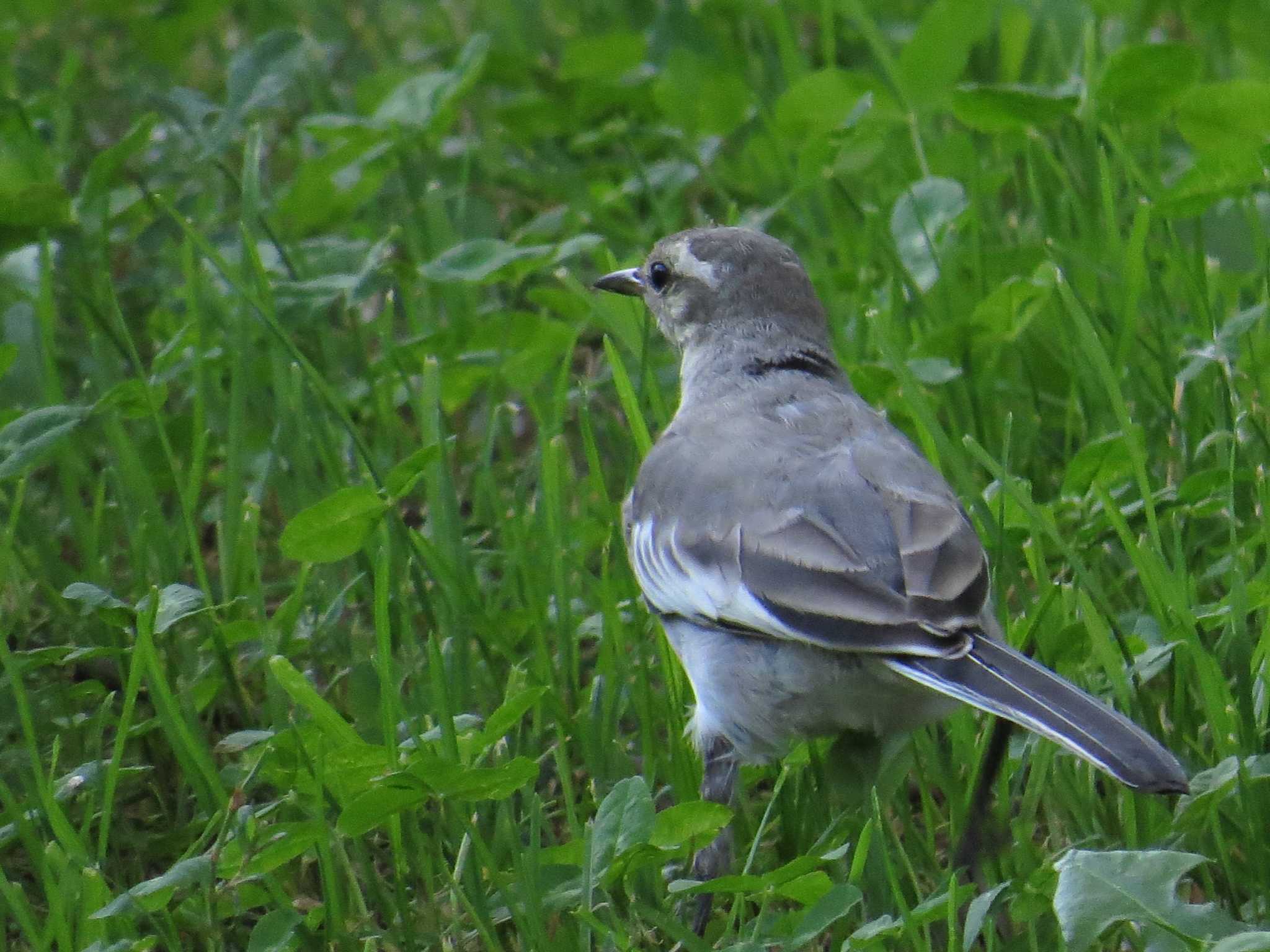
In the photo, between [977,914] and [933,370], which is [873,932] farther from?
[933,370]

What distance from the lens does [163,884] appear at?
279 cm

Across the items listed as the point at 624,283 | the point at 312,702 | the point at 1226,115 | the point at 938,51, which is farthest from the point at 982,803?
the point at 938,51

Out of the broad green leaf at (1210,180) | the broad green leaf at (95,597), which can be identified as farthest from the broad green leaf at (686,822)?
the broad green leaf at (1210,180)

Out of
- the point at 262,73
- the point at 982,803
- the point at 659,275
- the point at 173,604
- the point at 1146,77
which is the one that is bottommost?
the point at 982,803

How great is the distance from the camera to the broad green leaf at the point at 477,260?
4.51m

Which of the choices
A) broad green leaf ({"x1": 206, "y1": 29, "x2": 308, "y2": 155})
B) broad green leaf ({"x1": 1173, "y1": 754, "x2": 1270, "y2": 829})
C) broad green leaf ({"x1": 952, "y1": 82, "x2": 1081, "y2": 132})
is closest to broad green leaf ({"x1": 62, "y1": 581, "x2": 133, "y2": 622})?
broad green leaf ({"x1": 1173, "y1": 754, "x2": 1270, "y2": 829})

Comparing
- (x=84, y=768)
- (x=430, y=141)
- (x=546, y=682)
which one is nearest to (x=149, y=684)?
(x=84, y=768)

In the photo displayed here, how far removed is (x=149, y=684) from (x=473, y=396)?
2.10 metres

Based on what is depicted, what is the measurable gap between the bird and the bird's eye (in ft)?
1.53

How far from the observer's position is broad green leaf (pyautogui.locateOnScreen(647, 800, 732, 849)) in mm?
2869

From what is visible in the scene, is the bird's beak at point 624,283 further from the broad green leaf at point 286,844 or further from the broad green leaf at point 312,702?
the broad green leaf at point 286,844

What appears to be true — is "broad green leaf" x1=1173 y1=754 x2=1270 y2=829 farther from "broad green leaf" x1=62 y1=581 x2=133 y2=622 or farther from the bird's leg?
"broad green leaf" x1=62 y1=581 x2=133 y2=622

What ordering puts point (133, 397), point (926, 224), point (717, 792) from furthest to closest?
point (926, 224), point (133, 397), point (717, 792)

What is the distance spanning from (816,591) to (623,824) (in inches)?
20.8
